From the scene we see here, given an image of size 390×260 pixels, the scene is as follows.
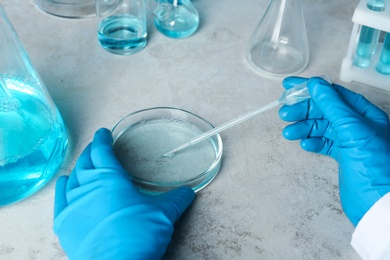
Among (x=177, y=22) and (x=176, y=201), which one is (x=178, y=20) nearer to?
(x=177, y=22)

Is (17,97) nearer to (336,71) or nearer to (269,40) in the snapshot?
(269,40)

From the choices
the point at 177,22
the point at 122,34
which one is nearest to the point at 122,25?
the point at 122,34

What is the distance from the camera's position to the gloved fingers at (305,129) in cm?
119

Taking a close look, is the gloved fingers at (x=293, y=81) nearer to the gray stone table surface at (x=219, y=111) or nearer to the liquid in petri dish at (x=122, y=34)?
the gray stone table surface at (x=219, y=111)

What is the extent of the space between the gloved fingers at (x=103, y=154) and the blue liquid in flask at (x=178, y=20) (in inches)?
19.4

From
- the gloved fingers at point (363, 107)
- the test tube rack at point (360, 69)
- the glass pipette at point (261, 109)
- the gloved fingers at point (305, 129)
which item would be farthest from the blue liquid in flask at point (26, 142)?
the test tube rack at point (360, 69)

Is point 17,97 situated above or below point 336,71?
above

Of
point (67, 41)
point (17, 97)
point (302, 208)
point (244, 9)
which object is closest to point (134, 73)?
point (67, 41)

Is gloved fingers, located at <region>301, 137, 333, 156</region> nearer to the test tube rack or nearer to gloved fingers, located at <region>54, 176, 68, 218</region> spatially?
the test tube rack

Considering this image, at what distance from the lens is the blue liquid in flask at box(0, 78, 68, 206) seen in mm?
1021

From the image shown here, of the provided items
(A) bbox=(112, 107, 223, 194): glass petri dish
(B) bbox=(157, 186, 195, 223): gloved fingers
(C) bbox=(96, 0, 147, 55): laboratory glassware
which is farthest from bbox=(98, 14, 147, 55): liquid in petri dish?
(B) bbox=(157, 186, 195, 223): gloved fingers

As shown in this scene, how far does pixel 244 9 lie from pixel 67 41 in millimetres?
537

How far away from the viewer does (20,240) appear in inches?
39.6

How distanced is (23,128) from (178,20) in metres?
0.62
